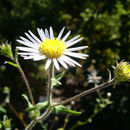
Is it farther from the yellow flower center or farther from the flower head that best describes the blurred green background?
the flower head

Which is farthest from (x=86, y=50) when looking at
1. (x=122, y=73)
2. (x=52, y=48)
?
(x=122, y=73)

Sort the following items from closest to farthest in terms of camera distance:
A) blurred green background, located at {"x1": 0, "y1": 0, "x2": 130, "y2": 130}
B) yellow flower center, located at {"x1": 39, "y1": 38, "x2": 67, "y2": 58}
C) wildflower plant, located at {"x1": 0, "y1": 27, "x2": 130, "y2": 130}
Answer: wildflower plant, located at {"x1": 0, "y1": 27, "x2": 130, "y2": 130}, yellow flower center, located at {"x1": 39, "y1": 38, "x2": 67, "y2": 58}, blurred green background, located at {"x1": 0, "y1": 0, "x2": 130, "y2": 130}

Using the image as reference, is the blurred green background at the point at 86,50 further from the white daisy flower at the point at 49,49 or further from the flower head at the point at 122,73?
the flower head at the point at 122,73

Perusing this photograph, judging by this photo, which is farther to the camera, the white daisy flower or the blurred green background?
the blurred green background

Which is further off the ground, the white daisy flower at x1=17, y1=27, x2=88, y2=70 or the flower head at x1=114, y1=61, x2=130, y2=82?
the white daisy flower at x1=17, y1=27, x2=88, y2=70

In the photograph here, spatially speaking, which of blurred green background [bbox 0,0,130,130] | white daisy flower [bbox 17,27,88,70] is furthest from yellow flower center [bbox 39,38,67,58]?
blurred green background [bbox 0,0,130,130]

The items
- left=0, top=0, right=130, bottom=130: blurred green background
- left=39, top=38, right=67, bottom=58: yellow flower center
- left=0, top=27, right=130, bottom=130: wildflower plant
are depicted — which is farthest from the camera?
left=0, top=0, right=130, bottom=130: blurred green background

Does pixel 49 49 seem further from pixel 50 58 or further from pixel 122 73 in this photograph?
pixel 122 73
